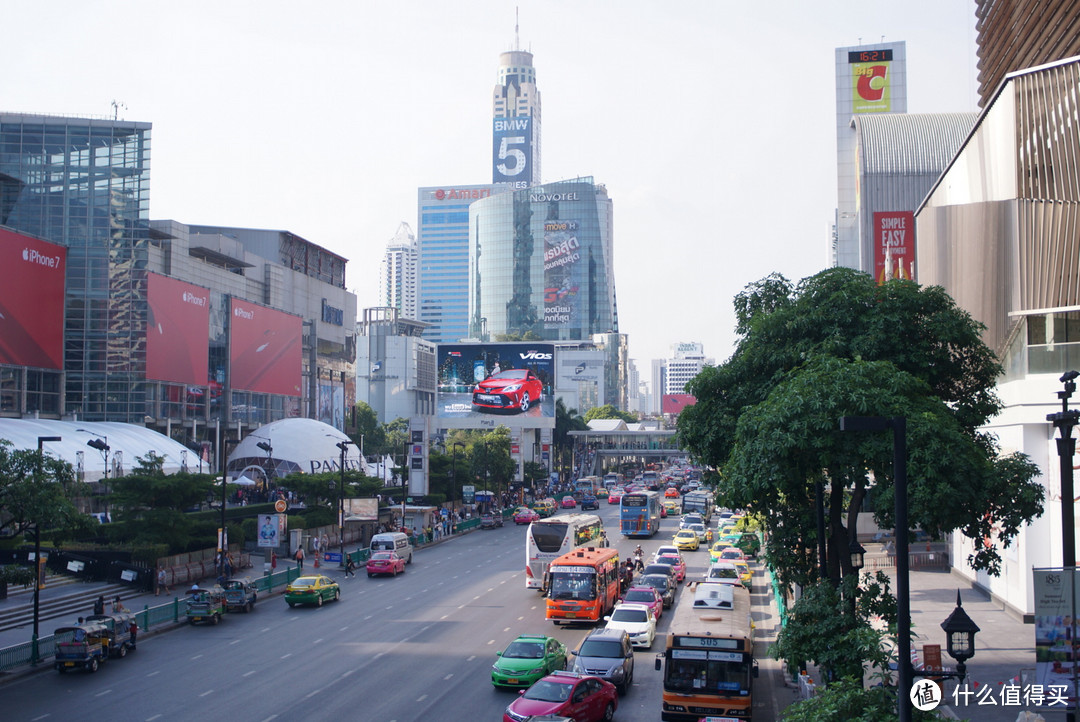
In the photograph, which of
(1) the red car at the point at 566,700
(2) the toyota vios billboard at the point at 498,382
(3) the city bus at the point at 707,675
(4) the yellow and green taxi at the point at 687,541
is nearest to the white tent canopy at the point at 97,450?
(4) the yellow and green taxi at the point at 687,541

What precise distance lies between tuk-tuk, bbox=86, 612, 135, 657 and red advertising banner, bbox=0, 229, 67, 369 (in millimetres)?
42739

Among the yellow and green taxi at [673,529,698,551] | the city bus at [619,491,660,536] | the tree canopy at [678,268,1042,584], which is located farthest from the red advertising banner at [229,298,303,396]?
the tree canopy at [678,268,1042,584]

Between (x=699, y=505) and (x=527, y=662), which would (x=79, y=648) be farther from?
(x=699, y=505)

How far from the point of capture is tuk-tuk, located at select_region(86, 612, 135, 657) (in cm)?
2706

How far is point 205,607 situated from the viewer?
3266cm

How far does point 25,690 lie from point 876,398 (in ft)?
66.7

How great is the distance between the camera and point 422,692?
2234cm

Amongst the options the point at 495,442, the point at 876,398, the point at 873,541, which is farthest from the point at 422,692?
the point at 495,442

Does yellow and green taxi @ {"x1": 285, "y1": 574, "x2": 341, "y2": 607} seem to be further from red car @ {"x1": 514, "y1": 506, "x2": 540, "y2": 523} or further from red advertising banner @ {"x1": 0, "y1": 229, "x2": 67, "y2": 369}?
red car @ {"x1": 514, "y1": 506, "x2": 540, "y2": 523}

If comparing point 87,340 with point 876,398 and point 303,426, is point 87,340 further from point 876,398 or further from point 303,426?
point 876,398

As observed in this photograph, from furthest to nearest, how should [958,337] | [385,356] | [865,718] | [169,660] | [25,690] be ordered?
[385,356] → [169,660] → [25,690] → [958,337] → [865,718]

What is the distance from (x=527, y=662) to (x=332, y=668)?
5.59 meters

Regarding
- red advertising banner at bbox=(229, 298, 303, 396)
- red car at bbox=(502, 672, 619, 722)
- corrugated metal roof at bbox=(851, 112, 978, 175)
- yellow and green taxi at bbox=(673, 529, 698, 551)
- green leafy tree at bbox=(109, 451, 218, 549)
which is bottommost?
yellow and green taxi at bbox=(673, 529, 698, 551)

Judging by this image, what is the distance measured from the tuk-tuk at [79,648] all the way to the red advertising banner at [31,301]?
4409 centimetres
